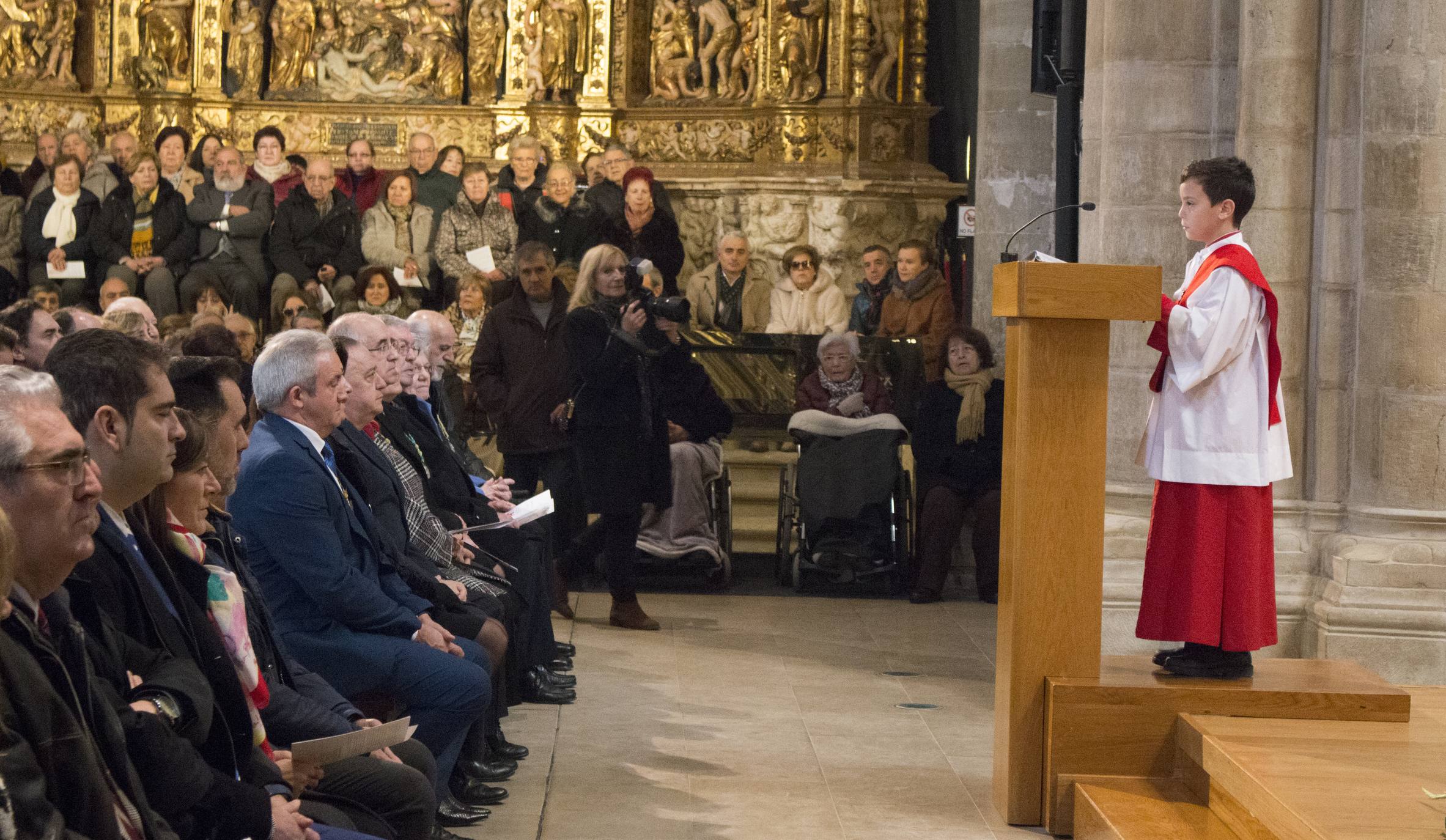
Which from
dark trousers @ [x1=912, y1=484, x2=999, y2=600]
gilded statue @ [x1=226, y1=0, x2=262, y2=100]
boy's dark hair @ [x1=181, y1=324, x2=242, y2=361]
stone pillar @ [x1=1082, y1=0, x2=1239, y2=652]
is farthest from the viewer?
gilded statue @ [x1=226, y1=0, x2=262, y2=100]

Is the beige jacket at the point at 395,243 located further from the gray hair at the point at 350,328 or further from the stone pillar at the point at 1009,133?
the gray hair at the point at 350,328

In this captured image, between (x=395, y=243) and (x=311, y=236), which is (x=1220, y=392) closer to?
(x=395, y=243)

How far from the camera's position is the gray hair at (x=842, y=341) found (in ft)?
30.2

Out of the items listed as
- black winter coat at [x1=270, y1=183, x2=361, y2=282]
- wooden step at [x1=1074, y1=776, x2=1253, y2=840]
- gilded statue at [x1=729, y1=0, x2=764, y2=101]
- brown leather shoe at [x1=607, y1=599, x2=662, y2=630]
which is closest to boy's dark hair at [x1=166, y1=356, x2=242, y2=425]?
wooden step at [x1=1074, y1=776, x2=1253, y2=840]

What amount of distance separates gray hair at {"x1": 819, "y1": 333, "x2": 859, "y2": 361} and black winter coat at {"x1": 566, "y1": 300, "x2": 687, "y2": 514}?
1.53 metres

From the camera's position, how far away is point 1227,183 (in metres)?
5.07

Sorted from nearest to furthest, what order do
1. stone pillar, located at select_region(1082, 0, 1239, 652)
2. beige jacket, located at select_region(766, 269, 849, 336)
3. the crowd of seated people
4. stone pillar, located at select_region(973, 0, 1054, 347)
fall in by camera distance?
1. the crowd of seated people
2. stone pillar, located at select_region(1082, 0, 1239, 652)
3. beige jacket, located at select_region(766, 269, 849, 336)
4. stone pillar, located at select_region(973, 0, 1054, 347)

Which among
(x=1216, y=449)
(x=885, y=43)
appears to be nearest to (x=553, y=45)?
(x=885, y=43)

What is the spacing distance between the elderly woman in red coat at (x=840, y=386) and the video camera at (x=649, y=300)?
4.94 ft

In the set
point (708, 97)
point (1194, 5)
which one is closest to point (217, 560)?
point (1194, 5)

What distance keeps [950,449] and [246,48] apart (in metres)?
7.85

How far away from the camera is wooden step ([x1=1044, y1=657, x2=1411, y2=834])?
4.91m

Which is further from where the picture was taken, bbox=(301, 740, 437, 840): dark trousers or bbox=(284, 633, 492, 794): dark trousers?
bbox=(284, 633, 492, 794): dark trousers

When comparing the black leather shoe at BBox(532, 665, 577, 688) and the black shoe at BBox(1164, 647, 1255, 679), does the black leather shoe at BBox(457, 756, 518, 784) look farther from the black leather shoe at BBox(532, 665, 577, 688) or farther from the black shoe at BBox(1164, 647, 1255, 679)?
the black shoe at BBox(1164, 647, 1255, 679)
